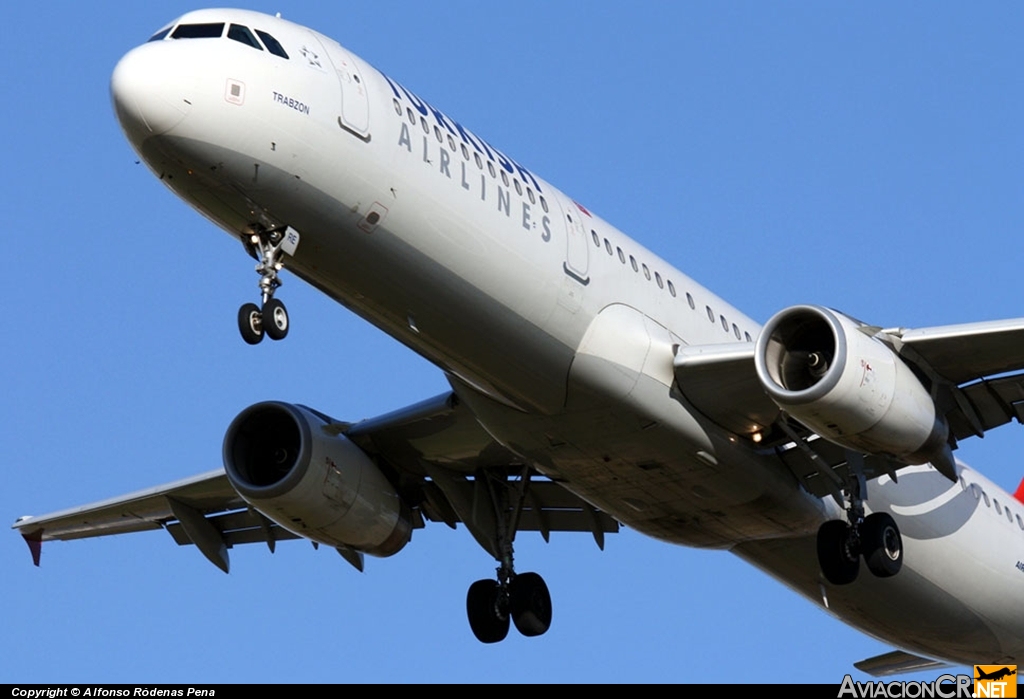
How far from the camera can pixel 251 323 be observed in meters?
23.5

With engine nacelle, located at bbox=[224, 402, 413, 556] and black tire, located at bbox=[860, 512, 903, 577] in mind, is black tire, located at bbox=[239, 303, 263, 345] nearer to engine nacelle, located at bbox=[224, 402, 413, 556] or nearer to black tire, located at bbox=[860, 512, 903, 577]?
engine nacelle, located at bbox=[224, 402, 413, 556]

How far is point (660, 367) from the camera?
1031 inches

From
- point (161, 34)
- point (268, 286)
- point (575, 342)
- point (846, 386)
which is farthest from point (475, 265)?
point (846, 386)

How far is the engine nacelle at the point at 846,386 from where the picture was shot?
81.6ft

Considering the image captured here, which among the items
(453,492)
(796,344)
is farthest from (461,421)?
(796,344)

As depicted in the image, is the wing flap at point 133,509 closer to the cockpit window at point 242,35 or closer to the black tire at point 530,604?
the black tire at point 530,604

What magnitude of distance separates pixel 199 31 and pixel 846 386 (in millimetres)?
9440

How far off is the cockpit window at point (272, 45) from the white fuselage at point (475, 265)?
138 mm

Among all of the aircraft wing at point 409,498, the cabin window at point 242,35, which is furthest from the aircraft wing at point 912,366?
the cabin window at point 242,35

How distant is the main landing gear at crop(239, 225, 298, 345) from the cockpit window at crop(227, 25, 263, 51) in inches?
90.5

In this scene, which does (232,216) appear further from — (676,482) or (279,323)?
(676,482)

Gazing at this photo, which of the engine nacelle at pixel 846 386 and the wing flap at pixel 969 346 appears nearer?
the engine nacelle at pixel 846 386

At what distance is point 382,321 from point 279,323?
1.89 metres

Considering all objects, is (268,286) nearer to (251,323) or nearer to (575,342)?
(251,323)
